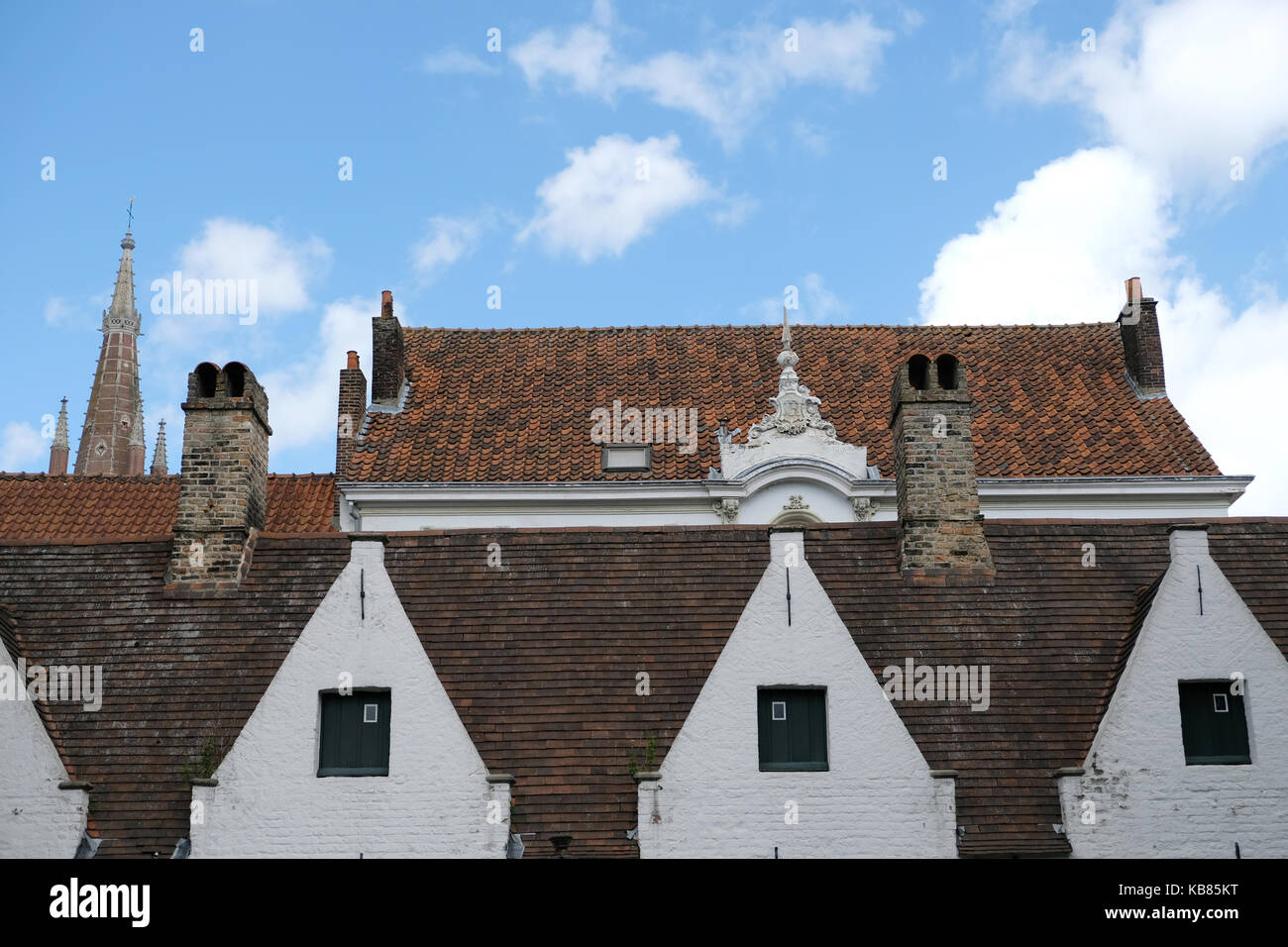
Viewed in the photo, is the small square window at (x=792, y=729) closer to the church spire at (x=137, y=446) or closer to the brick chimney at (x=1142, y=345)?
the brick chimney at (x=1142, y=345)

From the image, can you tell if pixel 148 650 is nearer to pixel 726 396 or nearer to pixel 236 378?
pixel 236 378

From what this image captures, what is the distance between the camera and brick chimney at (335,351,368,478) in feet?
91.6

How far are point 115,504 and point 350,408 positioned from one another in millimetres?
5730

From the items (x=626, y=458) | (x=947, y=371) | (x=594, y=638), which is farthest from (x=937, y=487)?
(x=626, y=458)

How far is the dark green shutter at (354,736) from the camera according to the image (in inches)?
576

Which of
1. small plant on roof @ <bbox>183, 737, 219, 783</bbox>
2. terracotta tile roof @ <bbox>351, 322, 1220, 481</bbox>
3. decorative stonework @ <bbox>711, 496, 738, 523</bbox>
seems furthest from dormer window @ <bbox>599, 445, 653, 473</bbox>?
small plant on roof @ <bbox>183, 737, 219, 783</bbox>

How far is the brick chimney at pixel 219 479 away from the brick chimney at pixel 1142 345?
64.4 feet

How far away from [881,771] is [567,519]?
1366 cm

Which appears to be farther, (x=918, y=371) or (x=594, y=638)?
(x=918, y=371)

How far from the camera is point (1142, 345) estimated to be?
97.6ft
